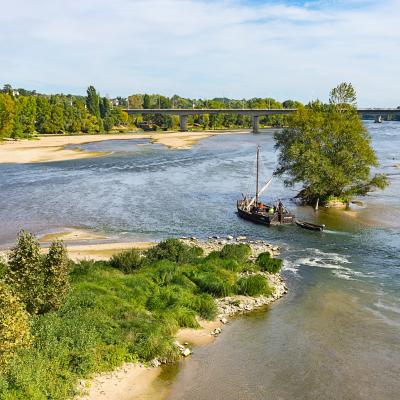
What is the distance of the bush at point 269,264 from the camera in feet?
130

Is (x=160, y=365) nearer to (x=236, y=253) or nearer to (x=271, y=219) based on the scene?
(x=236, y=253)

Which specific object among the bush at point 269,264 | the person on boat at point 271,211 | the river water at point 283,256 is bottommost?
the river water at point 283,256

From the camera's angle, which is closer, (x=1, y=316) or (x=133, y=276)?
(x=1, y=316)

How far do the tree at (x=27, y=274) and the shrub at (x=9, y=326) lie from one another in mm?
5094

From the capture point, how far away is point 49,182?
285 feet

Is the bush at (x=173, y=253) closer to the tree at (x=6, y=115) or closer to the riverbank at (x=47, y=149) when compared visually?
the riverbank at (x=47, y=149)

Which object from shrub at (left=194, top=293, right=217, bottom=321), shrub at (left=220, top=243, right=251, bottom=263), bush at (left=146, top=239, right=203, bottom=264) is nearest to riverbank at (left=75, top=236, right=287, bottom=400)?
shrub at (left=194, top=293, right=217, bottom=321)

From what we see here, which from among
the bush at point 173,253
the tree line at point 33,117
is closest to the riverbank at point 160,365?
the bush at point 173,253

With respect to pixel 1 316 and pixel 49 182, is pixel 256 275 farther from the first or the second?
pixel 49 182

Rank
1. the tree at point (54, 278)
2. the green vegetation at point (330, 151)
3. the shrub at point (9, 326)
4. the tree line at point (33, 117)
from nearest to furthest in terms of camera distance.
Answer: the shrub at point (9, 326) < the tree at point (54, 278) < the green vegetation at point (330, 151) < the tree line at point (33, 117)

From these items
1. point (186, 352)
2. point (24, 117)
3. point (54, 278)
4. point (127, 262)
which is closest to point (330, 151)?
point (127, 262)

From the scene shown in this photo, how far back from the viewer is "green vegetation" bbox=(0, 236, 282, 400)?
67.9 ft

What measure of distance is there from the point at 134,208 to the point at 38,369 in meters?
44.7

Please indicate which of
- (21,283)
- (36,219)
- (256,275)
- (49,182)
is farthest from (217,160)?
(21,283)
